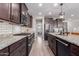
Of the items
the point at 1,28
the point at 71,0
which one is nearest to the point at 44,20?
the point at 1,28

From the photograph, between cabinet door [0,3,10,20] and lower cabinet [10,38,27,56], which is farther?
cabinet door [0,3,10,20]

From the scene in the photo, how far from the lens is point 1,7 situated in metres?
1.97

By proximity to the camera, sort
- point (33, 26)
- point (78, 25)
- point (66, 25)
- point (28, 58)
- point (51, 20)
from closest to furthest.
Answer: point (28, 58) < point (78, 25) < point (66, 25) < point (33, 26) < point (51, 20)

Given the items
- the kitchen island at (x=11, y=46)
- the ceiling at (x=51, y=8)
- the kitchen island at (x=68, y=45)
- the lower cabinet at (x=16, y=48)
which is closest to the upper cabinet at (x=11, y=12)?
the kitchen island at (x=11, y=46)

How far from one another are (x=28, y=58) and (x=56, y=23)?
951 centimetres

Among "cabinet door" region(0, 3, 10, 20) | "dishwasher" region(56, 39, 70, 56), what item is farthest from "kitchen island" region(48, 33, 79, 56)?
"cabinet door" region(0, 3, 10, 20)

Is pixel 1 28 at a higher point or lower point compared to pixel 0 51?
higher

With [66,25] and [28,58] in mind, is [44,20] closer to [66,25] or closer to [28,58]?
[66,25]

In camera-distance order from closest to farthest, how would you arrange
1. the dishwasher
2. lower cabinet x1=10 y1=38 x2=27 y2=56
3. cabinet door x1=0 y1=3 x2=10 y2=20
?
lower cabinet x1=10 y1=38 x2=27 y2=56 → cabinet door x1=0 y1=3 x2=10 y2=20 → the dishwasher

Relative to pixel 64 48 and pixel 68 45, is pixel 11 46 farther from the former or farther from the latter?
pixel 64 48

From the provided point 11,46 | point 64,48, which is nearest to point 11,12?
point 11,46

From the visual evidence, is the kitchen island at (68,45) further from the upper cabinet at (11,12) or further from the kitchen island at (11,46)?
the upper cabinet at (11,12)

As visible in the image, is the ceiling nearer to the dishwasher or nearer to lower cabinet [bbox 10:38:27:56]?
the dishwasher

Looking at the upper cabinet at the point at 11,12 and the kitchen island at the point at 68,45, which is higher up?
the upper cabinet at the point at 11,12
